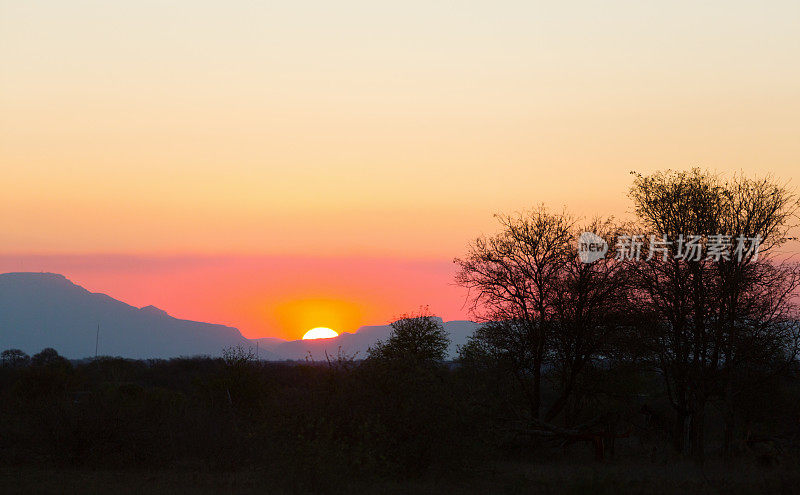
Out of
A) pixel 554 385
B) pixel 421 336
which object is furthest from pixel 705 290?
pixel 421 336

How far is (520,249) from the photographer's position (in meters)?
37.2

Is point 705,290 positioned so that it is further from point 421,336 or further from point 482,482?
point 421,336

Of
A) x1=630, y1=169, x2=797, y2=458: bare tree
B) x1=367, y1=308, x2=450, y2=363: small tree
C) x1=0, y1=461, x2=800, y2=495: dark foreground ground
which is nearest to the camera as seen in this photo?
x1=0, y1=461, x2=800, y2=495: dark foreground ground

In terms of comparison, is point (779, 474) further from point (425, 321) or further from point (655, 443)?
point (425, 321)

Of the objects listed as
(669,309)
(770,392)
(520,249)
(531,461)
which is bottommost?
(531,461)

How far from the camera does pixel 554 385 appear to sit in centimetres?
3781

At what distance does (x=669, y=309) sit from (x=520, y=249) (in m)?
8.23

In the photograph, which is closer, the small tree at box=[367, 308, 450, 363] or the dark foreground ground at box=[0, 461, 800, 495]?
the dark foreground ground at box=[0, 461, 800, 495]

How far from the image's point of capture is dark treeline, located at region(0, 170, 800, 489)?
22609 mm

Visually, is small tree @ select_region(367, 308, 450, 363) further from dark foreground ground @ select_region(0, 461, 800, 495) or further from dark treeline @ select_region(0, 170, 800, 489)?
dark foreground ground @ select_region(0, 461, 800, 495)

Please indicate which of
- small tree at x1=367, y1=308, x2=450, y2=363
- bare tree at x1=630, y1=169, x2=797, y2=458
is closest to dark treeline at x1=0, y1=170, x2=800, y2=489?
bare tree at x1=630, y1=169, x2=797, y2=458

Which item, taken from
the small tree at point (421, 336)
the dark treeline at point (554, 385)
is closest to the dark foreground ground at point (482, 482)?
the dark treeline at point (554, 385)

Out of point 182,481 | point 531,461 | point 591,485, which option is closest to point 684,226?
point 531,461

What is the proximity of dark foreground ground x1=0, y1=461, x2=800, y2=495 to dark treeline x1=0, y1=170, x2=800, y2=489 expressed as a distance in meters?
0.81
